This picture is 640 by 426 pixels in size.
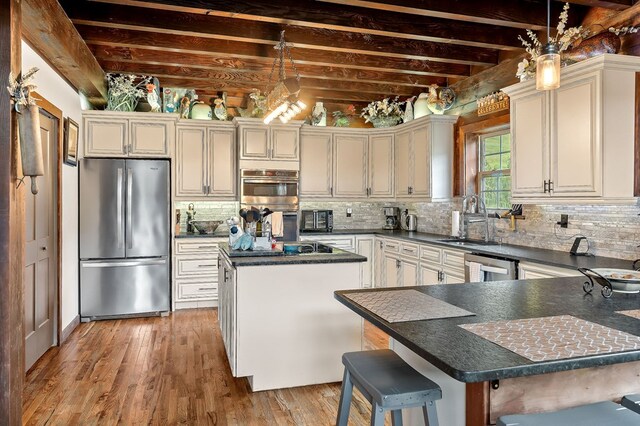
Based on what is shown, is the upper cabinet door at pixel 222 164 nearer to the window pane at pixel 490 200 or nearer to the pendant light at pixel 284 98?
the pendant light at pixel 284 98

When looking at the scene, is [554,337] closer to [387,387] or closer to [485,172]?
[387,387]

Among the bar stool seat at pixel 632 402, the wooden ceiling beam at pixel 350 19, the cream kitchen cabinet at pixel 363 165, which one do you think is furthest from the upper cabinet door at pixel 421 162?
the bar stool seat at pixel 632 402

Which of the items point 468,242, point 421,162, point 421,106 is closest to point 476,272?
point 468,242

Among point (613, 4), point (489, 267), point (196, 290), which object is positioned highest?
point (613, 4)

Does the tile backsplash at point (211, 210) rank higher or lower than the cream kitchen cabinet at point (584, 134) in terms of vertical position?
lower

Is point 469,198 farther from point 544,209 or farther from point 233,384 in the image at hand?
point 233,384

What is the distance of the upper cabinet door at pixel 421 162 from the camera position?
5.32 m

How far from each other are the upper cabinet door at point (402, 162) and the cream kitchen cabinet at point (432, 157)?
0.35ft

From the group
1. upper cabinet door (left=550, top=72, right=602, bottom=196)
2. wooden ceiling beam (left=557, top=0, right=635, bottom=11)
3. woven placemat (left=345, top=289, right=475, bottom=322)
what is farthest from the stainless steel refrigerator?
wooden ceiling beam (left=557, top=0, right=635, bottom=11)

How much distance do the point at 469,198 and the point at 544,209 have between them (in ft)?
3.82

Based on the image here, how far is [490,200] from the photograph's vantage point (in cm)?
498

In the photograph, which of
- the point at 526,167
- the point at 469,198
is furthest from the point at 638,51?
the point at 469,198

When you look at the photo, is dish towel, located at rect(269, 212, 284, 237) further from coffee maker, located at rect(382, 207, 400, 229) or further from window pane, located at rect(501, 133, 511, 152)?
coffee maker, located at rect(382, 207, 400, 229)

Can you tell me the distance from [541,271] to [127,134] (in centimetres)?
446
